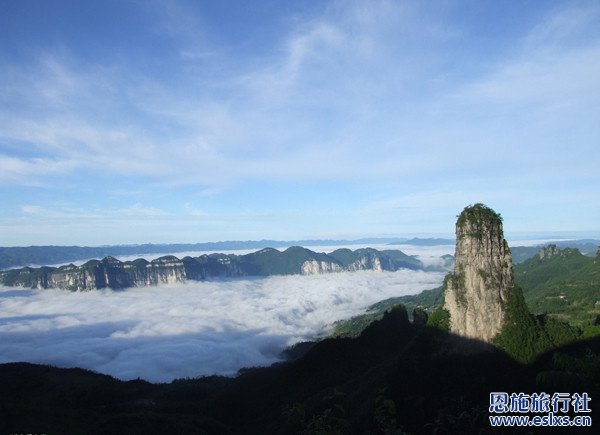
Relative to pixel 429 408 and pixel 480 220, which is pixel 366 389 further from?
pixel 480 220

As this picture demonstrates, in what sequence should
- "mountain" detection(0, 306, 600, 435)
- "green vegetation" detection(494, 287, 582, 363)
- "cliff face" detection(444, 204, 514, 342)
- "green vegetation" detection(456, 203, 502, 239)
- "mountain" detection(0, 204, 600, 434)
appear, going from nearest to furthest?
"mountain" detection(0, 306, 600, 435), "mountain" detection(0, 204, 600, 434), "green vegetation" detection(494, 287, 582, 363), "cliff face" detection(444, 204, 514, 342), "green vegetation" detection(456, 203, 502, 239)

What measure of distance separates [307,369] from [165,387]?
55229mm

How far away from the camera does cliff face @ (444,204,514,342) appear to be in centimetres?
8394

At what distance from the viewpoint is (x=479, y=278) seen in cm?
8638

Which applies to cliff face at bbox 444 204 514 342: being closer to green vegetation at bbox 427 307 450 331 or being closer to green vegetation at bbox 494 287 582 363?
green vegetation at bbox 427 307 450 331

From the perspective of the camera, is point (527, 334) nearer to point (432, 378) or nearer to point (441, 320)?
point (441, 320)

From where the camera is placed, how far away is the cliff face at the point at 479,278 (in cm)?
8394

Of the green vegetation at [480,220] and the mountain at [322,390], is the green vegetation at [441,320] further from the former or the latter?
the green vegetation at [480,220]

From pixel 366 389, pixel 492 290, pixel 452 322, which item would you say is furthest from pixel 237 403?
pixel 492 290

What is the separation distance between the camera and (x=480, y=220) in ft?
287

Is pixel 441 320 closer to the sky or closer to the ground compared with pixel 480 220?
closer to the ground

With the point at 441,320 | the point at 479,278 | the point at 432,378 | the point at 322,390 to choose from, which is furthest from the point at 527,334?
the point at 322,390

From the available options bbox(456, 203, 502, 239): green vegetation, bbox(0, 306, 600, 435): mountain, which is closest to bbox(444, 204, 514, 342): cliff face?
bbox(456, 203, 502, 239): green vegetation

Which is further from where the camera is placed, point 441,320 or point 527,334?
point 441,320
